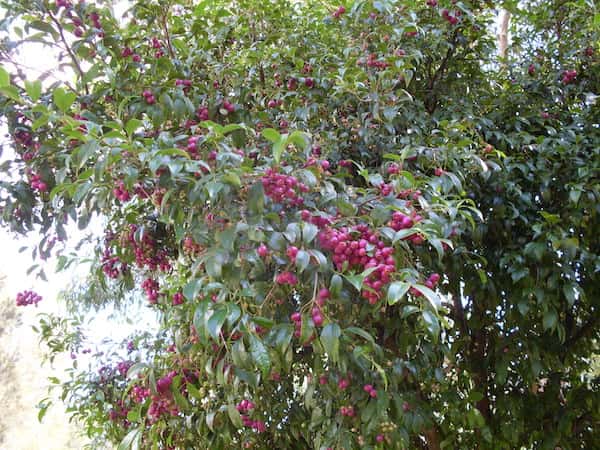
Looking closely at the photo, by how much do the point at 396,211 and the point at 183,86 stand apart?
2.64 feet

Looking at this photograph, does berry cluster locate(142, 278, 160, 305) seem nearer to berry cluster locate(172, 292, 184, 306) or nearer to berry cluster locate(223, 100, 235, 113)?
berry cluster locate(172, 292, 184, 306)

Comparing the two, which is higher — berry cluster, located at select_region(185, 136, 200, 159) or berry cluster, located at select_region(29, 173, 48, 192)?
berry cluster, located at select_region(185, 136, 200, 159)

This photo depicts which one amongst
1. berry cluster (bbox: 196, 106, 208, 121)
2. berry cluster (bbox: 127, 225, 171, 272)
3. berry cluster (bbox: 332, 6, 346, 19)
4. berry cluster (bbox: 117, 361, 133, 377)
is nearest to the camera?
berry cluster (bbox: 196, 106, 208, 121)

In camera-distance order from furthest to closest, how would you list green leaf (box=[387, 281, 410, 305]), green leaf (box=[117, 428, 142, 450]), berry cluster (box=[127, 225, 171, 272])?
berry cluster (box=[127, 225, 171, 272]) < green leaf (box=[117, 428, 142, 450]) < green leaf (box=[387, 281, 410, 305])

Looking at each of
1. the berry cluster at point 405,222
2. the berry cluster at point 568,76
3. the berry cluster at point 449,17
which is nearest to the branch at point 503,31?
the berry cluster at point 568,76

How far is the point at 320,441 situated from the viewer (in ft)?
5.76

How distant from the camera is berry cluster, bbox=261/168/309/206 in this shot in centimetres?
129

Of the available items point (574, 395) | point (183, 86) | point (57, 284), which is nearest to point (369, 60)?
point (183, 86)

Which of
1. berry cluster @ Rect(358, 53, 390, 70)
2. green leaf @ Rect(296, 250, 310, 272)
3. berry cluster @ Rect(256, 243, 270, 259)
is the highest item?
berry cluster @ Rect(358, 53, 390, 70)

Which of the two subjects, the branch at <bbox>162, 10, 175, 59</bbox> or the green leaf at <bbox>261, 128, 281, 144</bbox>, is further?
the branch at <bbox>162, 10, 175, 59</bbox>

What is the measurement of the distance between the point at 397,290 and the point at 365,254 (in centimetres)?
14

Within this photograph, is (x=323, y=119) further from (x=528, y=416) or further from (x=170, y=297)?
(x=528, y=416)

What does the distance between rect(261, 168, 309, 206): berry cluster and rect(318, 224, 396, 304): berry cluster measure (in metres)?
0.12

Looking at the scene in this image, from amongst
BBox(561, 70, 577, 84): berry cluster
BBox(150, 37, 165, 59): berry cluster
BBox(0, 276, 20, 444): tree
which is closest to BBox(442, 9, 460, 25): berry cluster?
BBox(561, 70, 577, 84): berry cluster
